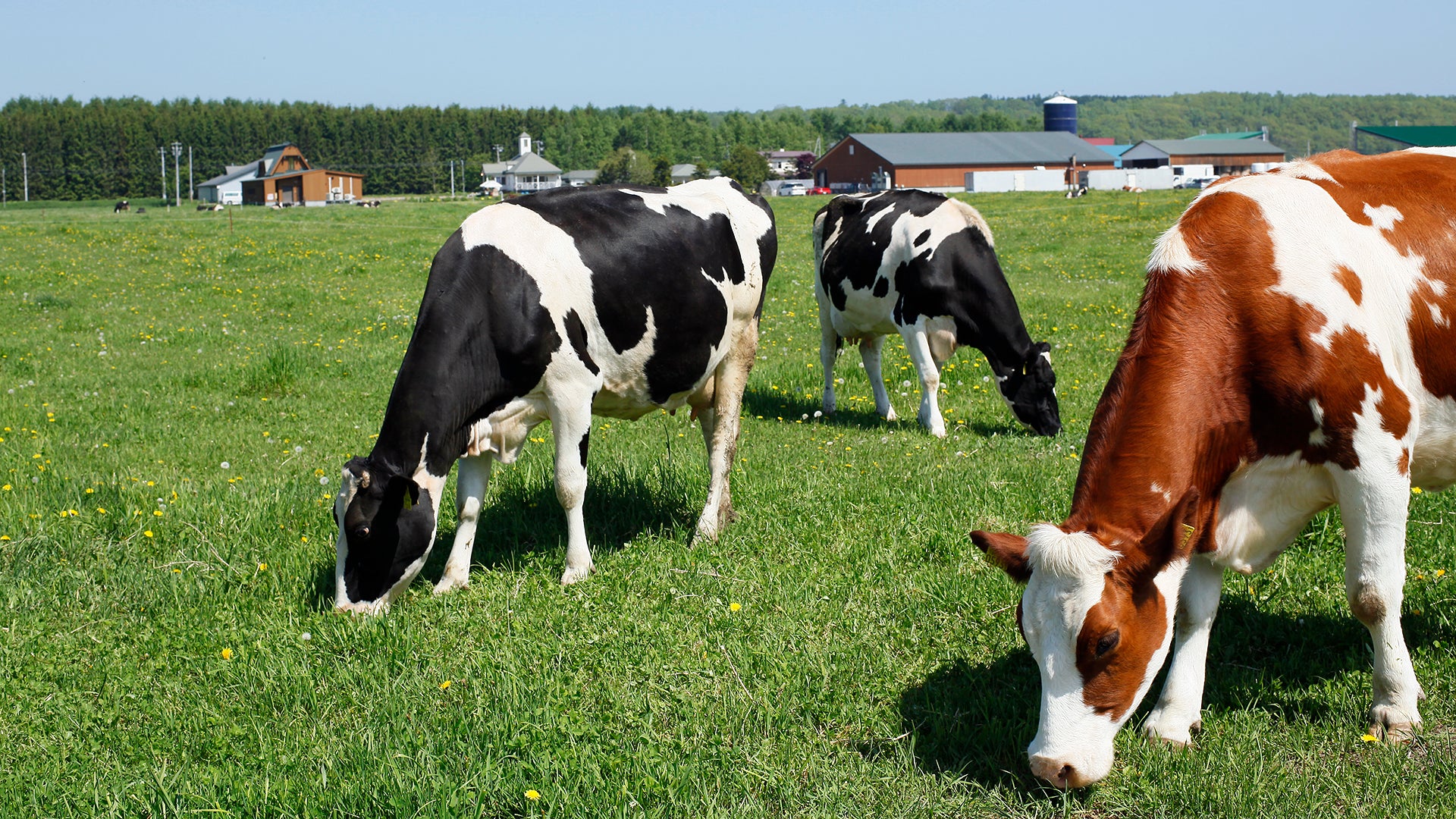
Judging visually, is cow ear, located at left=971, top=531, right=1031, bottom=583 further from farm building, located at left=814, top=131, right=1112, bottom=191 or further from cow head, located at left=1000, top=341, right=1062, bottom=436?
farm building, located at left=814, top=131, right=1112, bottom=191

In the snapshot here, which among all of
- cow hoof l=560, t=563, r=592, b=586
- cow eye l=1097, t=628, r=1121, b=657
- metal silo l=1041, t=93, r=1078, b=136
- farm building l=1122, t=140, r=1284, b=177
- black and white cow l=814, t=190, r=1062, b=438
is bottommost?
cow hoof l=560, t=563, r=592, b=586

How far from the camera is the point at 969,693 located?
480cm

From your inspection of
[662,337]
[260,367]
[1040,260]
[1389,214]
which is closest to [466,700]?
[662,337]

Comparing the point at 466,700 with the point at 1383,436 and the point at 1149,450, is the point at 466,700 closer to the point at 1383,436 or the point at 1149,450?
the point at 1149,450

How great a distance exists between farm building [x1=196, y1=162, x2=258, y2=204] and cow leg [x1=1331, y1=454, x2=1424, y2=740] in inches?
5560

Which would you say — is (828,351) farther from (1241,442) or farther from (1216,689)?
(1241,442)

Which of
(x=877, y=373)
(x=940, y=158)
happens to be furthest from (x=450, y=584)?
(x=940, y=158)

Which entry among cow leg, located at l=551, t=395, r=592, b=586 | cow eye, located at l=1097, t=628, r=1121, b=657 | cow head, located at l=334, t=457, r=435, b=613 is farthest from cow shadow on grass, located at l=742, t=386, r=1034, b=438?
cow eye, located at l=1097, t=628, r=1121, b=657

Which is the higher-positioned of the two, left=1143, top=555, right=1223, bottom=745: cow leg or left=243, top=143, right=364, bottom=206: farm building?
left=243, top=143, right=364, bottom=206: farm building

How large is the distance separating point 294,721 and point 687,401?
3547 mm

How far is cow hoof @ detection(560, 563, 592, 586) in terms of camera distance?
6.40 m

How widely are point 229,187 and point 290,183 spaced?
36.6ft

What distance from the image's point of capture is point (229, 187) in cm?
13575

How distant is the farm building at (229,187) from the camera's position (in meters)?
134
